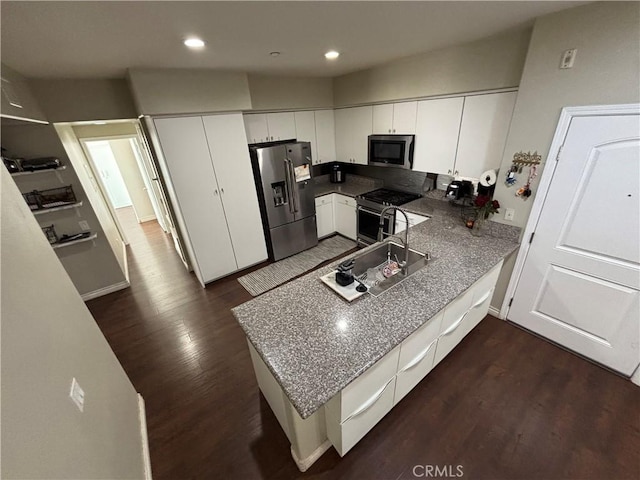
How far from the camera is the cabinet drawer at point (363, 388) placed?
4.06 feet

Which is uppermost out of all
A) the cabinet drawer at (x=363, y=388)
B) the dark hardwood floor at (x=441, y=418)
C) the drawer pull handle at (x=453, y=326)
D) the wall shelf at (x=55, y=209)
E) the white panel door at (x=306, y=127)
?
the white panel door at (x=306, y=127)

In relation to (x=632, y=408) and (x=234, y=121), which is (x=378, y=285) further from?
(x=234, y=121)

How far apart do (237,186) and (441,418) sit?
10.2 feet

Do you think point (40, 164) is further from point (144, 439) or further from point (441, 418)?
point (441, 418)

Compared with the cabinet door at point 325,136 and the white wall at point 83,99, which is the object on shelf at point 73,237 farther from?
the cabinet door at point 325,136

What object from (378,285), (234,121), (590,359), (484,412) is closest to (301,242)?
(234,121)

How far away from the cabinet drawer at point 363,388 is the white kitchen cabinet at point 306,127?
3365 millimetres

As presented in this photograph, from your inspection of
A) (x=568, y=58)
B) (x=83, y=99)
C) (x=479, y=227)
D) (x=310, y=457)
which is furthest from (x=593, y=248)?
(x=83, y=99)

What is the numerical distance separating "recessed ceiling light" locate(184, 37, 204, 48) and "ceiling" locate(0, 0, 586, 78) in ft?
0.18

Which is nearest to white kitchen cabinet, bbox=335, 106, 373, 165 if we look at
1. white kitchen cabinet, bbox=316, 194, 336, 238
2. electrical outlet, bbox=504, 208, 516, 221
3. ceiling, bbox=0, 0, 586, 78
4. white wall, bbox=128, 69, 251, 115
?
white kitchen cabinet, bbox=316, 194, 336, 238

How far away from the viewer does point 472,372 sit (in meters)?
2.03

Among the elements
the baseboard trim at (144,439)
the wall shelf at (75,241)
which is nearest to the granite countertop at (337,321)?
the baseboard trim at (144,439)

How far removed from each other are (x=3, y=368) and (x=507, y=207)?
300 cm

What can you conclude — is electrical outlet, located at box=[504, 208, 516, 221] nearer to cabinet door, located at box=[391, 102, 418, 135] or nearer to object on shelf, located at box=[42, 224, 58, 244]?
cabinet door, located at box=[391, 102, 418, 135]
